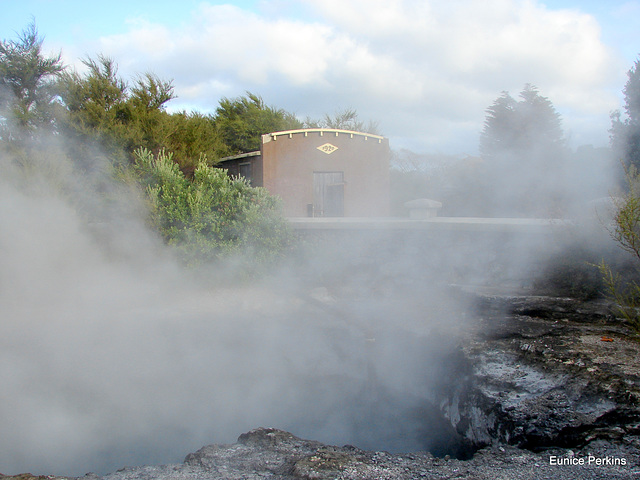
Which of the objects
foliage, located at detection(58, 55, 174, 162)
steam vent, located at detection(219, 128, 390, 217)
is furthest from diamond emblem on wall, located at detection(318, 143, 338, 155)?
foliage, located at detection(58, 55, 174, 162)

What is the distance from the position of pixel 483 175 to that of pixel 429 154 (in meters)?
11.7

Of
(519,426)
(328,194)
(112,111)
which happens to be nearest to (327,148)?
(328,194)

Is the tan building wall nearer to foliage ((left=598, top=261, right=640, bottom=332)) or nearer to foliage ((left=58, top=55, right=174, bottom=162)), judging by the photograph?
foliage ((left=58, top=55, right=174, bottom=162))

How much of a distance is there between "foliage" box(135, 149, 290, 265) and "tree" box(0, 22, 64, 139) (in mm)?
1511

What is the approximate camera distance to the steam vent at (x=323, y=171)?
32.4ft

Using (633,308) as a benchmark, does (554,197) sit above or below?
above

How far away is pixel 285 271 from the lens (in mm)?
5852

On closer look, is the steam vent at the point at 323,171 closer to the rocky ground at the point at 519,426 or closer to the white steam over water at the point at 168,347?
the white steam over water at the point at 168,347

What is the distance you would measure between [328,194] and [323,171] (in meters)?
0.57

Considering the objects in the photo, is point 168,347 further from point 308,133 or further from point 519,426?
point 308,133

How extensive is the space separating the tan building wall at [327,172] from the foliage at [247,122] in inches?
293

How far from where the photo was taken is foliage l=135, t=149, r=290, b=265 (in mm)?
5789

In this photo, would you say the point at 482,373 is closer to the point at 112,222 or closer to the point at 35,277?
the point at 35,277

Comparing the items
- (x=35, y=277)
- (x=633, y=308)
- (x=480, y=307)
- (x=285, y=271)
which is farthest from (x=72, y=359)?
(x=633, y=308)
